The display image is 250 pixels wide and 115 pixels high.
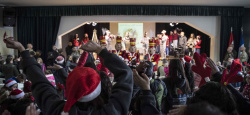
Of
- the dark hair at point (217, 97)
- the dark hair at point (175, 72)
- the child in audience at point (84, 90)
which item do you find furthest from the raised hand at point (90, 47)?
the dark hair at point (175, 72)

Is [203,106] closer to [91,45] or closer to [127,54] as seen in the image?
[91,45]

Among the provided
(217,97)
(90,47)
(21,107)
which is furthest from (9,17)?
(217,97)

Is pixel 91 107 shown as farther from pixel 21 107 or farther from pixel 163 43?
pixel 163 43

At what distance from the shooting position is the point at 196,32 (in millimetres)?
13578

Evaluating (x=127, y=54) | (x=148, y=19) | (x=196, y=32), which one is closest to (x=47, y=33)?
(x=148, y=19)

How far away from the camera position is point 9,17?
30.3 feet

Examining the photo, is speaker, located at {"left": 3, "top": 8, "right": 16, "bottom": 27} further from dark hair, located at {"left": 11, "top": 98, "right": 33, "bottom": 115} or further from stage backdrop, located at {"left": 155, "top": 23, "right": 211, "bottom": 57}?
dark hair, located at {"left": 11, "top": 98, "right": 33, "bottom": 115}

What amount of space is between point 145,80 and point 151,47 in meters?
5.84

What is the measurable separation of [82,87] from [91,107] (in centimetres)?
14

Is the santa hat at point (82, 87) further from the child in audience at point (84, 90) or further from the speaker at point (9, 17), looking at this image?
the speaker at point (9, 17)

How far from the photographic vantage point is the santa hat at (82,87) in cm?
113

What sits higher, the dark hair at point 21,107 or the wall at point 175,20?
the wall at point 175,20

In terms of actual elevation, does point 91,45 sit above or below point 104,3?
below

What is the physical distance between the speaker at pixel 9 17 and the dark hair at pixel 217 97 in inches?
368
